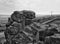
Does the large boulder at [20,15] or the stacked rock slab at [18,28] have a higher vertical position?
the large boulder at [20,15]

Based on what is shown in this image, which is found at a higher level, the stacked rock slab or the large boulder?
the large boulder

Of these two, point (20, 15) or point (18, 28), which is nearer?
point (18, 28)

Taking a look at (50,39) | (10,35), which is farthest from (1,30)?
(50,39)

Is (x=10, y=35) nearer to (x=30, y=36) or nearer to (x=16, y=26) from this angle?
(x=16, y=26)

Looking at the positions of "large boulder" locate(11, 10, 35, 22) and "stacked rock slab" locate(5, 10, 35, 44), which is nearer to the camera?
"stacked rock slab" locate(5, 10, 35, 44)

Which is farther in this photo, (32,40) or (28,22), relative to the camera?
(28,22)

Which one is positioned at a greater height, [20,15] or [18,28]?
[20,15]

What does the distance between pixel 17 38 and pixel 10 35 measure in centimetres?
382

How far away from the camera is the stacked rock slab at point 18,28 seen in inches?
633

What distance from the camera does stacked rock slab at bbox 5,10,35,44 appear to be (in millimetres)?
16089

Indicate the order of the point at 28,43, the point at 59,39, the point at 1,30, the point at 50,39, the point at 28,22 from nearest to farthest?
the point at 59,39, the point at 50,39, the point at 28,43, the point at 28,22, the point at 1,30

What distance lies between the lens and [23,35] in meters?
16.3

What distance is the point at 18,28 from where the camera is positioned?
773 inches

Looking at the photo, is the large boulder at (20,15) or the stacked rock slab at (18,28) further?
the large boulder at (20,15)
